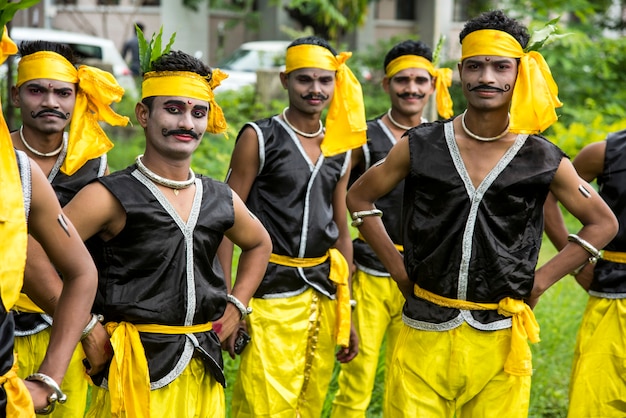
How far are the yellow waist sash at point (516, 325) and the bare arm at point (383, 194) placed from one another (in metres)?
→ 0.36

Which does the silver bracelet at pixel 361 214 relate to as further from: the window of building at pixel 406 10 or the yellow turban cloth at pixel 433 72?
the window of building at pixel 406 10

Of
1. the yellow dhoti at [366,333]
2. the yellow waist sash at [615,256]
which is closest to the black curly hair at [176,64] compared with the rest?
the yellow dhoti at [366,333]

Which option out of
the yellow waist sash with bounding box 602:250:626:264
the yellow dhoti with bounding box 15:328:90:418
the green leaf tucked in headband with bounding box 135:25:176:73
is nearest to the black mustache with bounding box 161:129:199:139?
the green leaf tucked in headband with bounding box 135:25:176:73

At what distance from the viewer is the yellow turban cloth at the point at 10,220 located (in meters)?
3.16

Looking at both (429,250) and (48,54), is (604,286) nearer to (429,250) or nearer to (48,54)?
(429,250)

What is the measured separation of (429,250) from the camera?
474cm

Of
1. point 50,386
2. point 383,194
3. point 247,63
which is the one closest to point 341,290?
point 383,194

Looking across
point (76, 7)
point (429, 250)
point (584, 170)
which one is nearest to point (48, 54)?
point (429, 250)

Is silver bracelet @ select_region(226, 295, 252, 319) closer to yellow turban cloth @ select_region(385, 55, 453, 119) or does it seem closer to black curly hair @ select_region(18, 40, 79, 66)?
black curly hair @ select_region(18, 40, 79, 66)

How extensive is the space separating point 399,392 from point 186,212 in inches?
53.6

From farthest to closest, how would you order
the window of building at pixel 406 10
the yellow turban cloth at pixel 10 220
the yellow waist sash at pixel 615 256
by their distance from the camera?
1. the window of building at pixel 406 10
2. the yellow waist sash at pixel 615 256
3. the yellow turban cloth at pixel 10 220

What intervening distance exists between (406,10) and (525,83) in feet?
89.7

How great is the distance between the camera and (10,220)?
3.18 metres

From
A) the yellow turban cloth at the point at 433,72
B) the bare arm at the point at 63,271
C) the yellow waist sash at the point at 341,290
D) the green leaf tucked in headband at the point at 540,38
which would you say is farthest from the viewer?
the yellow turban cloth at the point at 433,72
